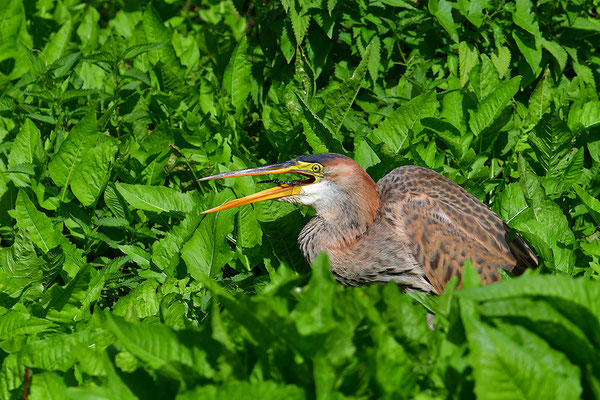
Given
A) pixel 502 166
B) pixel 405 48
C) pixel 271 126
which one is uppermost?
pixel 405 48

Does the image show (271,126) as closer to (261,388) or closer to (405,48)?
(405,48)

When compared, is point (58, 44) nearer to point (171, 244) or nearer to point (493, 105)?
point (171, 244)

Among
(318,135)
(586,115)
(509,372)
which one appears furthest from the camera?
(586,115)

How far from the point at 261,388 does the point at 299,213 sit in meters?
2.39

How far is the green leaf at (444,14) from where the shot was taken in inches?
201

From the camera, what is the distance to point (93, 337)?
9.64 ft

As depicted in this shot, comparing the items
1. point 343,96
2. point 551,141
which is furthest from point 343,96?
point 551,141

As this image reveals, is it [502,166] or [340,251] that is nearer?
[340,251]

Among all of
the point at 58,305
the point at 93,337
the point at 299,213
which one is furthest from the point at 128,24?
the point at 93,337

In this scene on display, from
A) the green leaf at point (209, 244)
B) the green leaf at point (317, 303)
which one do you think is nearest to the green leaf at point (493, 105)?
the green leaf at point (209, 244)

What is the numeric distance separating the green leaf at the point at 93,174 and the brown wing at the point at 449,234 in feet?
6.11

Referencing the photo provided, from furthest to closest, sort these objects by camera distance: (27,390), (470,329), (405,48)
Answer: (405,48) → (27,390) → (470,329)

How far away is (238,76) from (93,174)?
154 centimetres

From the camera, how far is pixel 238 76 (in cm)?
548
